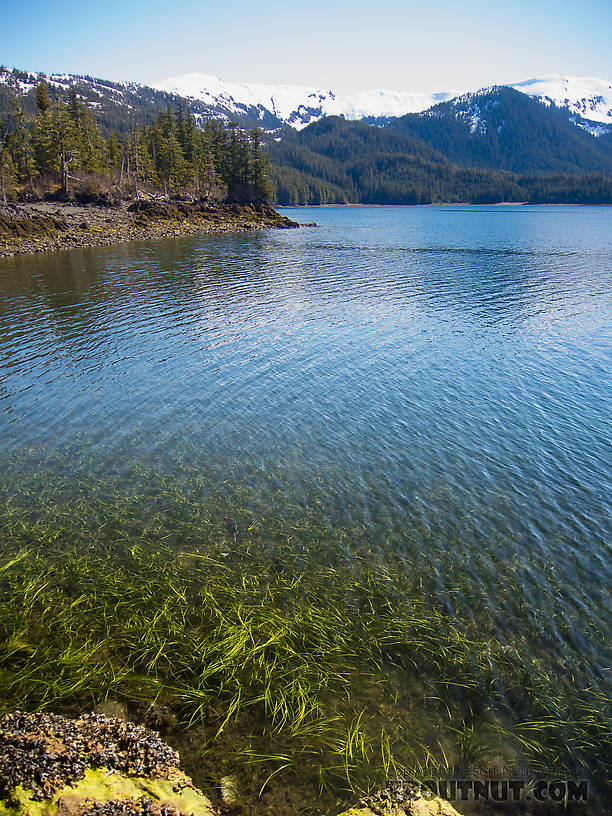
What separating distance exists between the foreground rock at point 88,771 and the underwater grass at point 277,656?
686 millimetres

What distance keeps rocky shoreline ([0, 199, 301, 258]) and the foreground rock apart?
7104 centimetres

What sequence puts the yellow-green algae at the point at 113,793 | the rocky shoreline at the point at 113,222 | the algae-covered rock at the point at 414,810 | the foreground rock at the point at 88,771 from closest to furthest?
the yellow-green algae at the point at 113,793 → the foreground rock at the point at 88,771 → the algae-covered rock at the point at 414,810 → the rocky shoreline at the point at 113,222

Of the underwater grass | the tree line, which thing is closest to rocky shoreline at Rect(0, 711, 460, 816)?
the underwater grass

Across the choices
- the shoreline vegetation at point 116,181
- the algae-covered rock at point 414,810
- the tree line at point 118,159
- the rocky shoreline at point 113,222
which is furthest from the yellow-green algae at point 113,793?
the tree line at point 118,159

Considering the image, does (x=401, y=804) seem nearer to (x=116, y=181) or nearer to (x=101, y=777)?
(x=101, y=777)

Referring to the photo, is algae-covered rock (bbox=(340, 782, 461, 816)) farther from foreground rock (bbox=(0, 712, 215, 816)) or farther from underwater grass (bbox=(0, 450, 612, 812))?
foreground rock (bbox=(0, 712, 215, 816))

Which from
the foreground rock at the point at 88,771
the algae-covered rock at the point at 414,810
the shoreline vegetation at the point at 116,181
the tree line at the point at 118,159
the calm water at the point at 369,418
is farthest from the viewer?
the tree line at the point at 118,159

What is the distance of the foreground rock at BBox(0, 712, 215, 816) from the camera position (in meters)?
5.61

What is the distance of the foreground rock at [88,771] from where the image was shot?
18.4ft

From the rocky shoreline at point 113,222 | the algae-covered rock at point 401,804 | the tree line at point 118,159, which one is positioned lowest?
the algae-covered rock at point 401,804

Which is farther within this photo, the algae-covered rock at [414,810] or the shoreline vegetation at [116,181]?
the shoreline vegetation at [116,181]

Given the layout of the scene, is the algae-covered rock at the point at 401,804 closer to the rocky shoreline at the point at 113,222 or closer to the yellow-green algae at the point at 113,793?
the yellow-green algae at the point at 113,793

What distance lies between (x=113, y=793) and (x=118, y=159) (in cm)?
13772

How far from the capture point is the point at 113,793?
5930 mm
